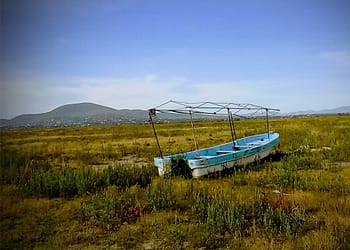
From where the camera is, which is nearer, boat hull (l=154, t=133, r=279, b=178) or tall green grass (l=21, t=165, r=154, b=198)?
tall green grass (l=21, t=165, r=154, b=198)

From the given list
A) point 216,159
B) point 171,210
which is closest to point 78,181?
point 171,210

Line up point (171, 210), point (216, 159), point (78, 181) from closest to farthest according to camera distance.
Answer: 1. point (171, 210)
2. point (78, 181)
3. point (216, 159)

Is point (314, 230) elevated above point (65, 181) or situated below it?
below

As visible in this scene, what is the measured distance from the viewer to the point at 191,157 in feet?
47.7

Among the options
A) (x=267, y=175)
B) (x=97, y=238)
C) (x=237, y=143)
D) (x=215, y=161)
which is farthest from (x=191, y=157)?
(x=97, y=238)

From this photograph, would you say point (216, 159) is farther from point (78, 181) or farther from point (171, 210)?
point (78, 181)

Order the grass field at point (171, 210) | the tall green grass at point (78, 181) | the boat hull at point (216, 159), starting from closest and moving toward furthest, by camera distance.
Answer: the grass field at point (171, 210), the tall green grass at point (78, 181), the boat hull at point (216, 159)

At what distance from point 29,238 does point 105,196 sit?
106 inches

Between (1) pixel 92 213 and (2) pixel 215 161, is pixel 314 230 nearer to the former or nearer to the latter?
(1) pixel 92 213

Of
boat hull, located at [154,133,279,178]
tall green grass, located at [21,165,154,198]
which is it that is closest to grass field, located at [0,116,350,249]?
tall green grass, located at [21,165,154,198]

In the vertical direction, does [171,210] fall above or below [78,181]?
below

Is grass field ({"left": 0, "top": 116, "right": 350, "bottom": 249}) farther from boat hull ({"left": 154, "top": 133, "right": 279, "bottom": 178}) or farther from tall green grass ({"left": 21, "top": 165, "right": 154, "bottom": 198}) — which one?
boat hull ({"left": 154, "top": 133, "right": 279, "bottom": 178})

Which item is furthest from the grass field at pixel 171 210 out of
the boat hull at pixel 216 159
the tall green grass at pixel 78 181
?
the boat hull at pixel 216 159

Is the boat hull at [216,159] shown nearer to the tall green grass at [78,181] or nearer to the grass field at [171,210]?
the grass field at [171,210]
